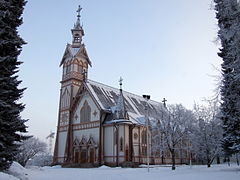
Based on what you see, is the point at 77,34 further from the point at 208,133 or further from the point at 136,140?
the point at 208,133

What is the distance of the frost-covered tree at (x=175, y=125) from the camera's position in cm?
3212

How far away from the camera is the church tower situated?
42688 millimetres

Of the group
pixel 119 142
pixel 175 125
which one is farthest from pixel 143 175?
pixel 119 142

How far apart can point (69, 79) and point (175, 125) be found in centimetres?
2034

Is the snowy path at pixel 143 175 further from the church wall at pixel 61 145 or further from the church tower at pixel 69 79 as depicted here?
the church tower at pixel 69 79

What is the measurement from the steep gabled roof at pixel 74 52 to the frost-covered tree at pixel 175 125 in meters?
19.2

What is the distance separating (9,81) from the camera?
13.5 m

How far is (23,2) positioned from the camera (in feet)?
47.9

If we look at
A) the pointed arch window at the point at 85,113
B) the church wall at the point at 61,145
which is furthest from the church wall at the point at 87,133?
the church wall at the point at 61,145

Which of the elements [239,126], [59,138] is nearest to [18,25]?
[239,126]

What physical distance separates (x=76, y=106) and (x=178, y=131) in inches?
698

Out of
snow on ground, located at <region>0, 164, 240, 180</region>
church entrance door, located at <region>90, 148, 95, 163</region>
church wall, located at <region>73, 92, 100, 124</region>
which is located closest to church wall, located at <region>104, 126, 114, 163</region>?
church entrance door, located at <region>90, 148, 95, 163</region>

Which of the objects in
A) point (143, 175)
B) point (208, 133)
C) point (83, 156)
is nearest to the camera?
point (143, 175)

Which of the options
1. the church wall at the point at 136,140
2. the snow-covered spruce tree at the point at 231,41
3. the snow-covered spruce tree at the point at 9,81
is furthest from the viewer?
the church wall at the point at 136,140
